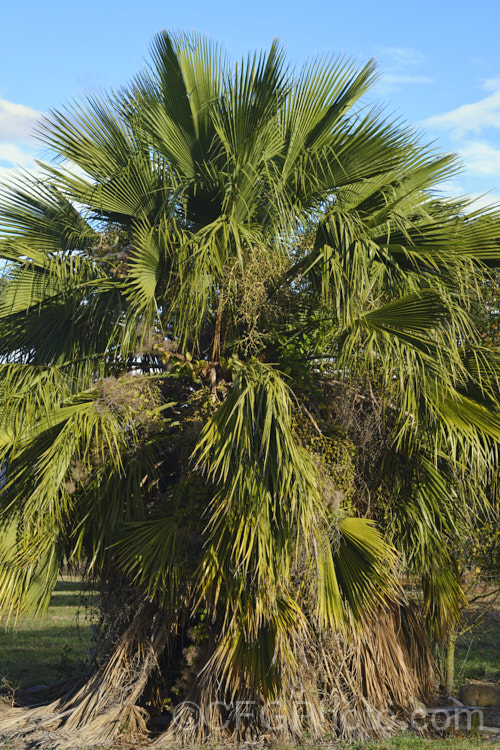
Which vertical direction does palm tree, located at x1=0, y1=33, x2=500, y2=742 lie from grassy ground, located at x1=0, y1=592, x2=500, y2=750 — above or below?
above

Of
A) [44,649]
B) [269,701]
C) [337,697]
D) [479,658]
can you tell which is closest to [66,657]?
[44,649]

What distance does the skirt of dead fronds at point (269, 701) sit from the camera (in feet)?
17.7

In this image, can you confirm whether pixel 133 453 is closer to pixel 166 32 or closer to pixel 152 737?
pixel 152 737

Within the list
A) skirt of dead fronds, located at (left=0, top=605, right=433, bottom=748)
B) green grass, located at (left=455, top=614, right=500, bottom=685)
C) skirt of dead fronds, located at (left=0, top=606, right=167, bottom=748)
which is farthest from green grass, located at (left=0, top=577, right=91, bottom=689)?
green grass, located at (left=455, top=614, right=500, bottom=685)

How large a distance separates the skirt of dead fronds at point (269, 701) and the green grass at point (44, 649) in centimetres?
65

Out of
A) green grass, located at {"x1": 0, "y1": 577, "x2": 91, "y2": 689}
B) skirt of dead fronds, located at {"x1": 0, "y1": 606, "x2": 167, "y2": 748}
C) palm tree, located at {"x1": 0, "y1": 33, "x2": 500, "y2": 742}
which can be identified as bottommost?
green grass, located at {"x1": 0, "y1": 577, "x2": 91, "y2": 689}

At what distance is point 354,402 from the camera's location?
5.74 meters

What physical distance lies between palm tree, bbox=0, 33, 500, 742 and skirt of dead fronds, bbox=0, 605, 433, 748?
3 cm

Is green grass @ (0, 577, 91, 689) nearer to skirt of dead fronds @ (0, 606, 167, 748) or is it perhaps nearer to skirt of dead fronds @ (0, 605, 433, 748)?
skirt of dead fronds @ (0, 606, 167, 748)

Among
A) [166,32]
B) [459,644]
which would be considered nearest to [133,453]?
[166,32]

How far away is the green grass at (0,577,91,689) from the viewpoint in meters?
8.00

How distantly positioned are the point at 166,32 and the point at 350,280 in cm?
277

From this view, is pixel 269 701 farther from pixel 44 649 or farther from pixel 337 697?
pixel 44 649

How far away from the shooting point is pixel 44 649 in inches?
408
